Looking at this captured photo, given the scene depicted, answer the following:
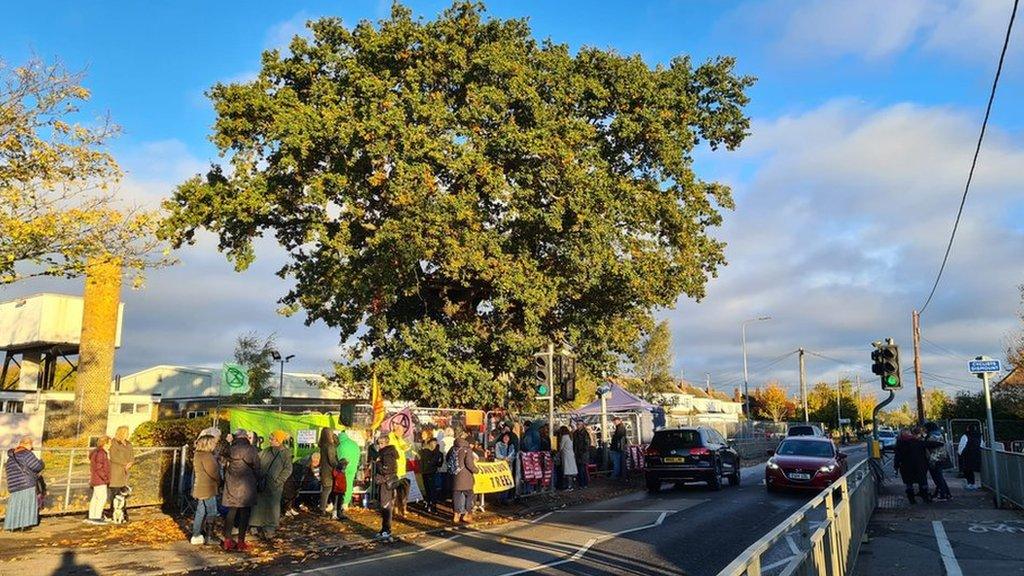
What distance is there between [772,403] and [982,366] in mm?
86585

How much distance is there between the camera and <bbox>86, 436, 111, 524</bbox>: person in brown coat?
14.0 metres

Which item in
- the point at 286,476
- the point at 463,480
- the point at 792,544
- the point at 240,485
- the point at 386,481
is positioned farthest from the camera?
the point at 463,480

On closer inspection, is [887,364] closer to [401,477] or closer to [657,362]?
[401,477]

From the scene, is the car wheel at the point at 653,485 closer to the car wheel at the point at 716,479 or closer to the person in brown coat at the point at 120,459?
the car wheel at the point at 716,479

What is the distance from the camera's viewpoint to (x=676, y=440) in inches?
842

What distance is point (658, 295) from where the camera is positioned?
24438mm

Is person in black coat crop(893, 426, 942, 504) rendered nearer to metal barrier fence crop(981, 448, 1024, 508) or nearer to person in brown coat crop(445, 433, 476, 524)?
metal barrier fence crop(981, 448, 1024, 508)

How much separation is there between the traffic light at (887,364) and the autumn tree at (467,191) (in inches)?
277

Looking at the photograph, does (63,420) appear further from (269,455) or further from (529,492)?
(269,455)

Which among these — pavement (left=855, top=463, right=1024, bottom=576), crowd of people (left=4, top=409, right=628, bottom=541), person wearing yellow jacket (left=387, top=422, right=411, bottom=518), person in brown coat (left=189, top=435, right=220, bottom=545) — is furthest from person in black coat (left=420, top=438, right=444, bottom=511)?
pavement (left=855, top=463, right=1024, bottom=576)

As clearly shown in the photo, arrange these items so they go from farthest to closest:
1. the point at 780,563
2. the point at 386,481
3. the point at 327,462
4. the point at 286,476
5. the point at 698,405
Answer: the point at 698,405, the point at 327,462, the point at 386,481, the point at 286,476, the point at 780,563

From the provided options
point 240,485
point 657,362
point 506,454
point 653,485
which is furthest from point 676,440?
point 657,362

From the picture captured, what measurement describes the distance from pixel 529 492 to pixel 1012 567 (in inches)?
462

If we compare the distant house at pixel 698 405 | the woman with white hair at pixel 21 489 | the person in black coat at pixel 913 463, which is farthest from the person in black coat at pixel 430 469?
the distant house at pixel 698 405
